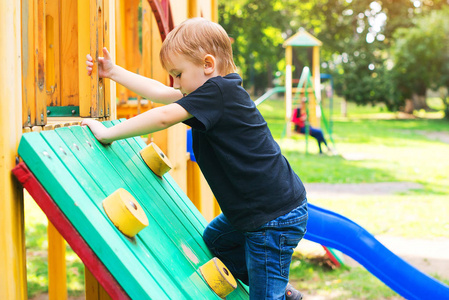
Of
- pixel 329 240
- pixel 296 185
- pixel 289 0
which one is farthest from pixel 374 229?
pixel 289 0

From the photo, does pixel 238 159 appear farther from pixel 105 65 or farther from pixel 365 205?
pixel 365 205

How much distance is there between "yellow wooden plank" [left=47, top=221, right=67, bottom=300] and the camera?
323 cm

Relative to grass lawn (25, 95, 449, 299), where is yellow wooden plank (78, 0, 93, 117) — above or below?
above

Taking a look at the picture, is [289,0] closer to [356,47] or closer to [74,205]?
[356,47]

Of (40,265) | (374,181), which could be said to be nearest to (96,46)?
(40,265)

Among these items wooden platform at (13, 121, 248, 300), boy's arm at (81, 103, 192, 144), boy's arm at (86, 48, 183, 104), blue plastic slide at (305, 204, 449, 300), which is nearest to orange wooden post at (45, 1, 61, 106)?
boy's arm at (86, 48, 183, 104)

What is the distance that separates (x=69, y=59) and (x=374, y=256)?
1.91 m

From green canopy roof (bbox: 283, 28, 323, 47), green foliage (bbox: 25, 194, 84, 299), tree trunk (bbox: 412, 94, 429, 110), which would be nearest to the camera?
green foliage (bbox: 25, 194, 84, 299)

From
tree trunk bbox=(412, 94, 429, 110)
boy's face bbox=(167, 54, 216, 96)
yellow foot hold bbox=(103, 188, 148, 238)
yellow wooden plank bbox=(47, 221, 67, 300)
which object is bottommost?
tree trunk bbox=(412, 94, 429, 110)

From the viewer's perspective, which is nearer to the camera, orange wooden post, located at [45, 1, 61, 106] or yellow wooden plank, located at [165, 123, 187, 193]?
orange wooden post, located at [45, 1, 61, 106]

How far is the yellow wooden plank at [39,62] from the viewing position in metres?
1.67

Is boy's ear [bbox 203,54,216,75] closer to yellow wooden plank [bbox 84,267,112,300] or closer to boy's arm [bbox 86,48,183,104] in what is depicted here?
boy's arm [bbox 86,48,183,104]

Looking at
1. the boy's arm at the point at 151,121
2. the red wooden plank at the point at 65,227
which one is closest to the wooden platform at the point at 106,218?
the red wooden plank at the point at 65,227

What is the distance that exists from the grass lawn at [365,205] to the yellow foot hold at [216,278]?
85.8 inches
